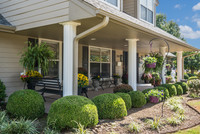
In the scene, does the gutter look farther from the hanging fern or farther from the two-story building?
the hanging fern

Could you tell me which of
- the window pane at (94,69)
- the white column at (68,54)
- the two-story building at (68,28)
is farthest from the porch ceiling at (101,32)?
the window pane at (94,69)

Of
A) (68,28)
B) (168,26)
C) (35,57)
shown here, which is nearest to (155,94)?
(68,28)

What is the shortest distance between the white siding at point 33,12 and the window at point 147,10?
16.3ft

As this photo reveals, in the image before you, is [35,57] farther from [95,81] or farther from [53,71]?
[95,81]

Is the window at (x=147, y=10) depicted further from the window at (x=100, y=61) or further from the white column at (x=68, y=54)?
the white column at (x=68, y=54)

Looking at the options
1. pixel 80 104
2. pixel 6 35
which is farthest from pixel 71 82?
pixel 6 35

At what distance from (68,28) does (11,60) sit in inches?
109

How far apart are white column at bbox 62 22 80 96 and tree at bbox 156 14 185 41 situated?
32.3 m

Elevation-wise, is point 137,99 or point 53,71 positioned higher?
point 53,71

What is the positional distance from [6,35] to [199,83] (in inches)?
310

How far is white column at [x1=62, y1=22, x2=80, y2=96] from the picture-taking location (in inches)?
173

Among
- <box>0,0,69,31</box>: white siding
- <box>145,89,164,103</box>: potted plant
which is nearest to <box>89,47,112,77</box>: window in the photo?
<box>145,89,164,103</box>: potted plant

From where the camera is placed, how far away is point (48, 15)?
4656 millimetres

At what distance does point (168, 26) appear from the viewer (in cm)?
3362
